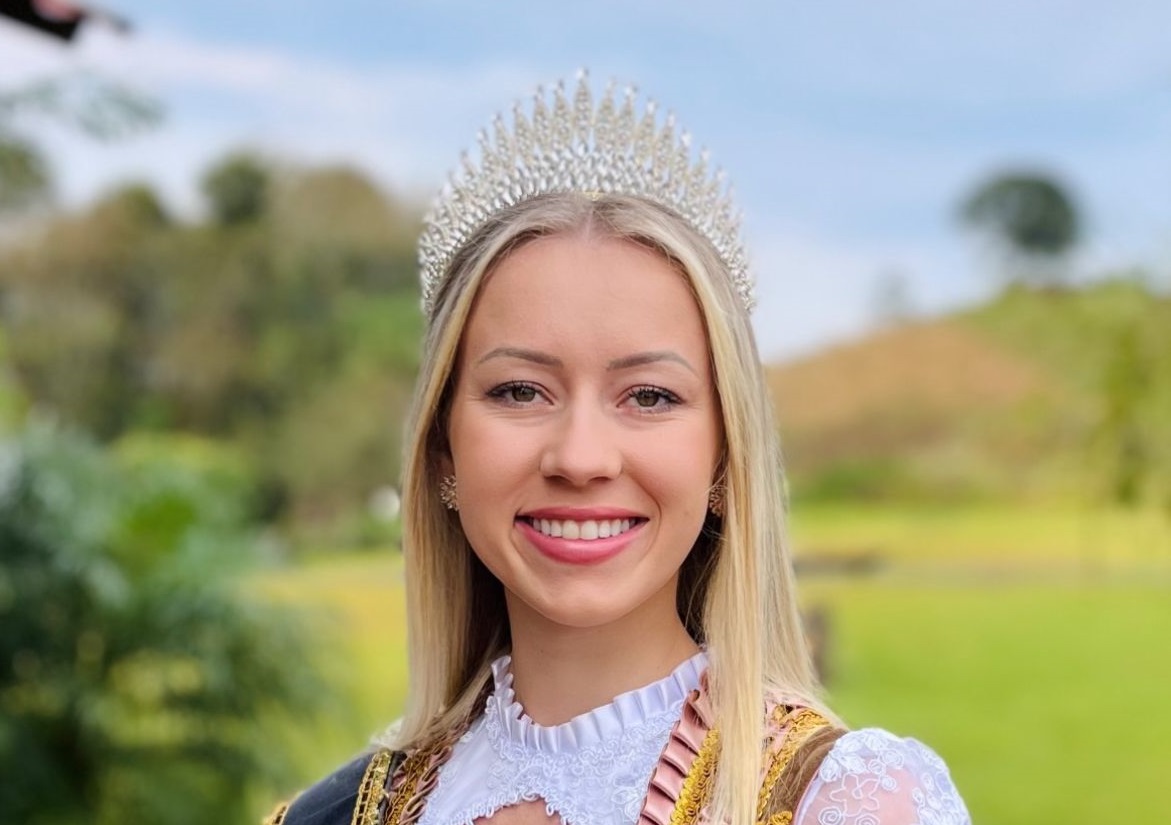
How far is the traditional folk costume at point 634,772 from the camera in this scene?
148 cm

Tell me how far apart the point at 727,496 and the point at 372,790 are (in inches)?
23.7

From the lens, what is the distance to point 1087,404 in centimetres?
841

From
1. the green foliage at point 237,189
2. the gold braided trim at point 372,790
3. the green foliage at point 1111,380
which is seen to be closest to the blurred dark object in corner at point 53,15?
the gold braided trim at point 372,790

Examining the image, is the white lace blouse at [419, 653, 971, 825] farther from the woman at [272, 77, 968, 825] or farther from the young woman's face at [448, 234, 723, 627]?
the young woman's face at [448, 234, 723, 627]

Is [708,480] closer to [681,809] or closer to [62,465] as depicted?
[681,809]

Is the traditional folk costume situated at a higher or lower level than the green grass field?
higher

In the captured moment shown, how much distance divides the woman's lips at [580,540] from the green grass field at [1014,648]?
660cm

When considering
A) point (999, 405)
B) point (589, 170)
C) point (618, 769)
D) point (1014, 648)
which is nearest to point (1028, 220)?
point (999, 405)

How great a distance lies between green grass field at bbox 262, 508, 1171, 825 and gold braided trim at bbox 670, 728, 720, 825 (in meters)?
6.60

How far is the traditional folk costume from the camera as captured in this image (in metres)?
1.48

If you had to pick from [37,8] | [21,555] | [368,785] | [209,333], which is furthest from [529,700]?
[209,333]

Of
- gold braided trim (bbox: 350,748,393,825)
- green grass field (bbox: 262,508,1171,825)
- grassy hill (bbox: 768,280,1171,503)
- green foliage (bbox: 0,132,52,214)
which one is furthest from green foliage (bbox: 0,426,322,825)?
gold braided trim (bbox: 350,748,393,825)

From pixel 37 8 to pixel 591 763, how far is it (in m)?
2.79

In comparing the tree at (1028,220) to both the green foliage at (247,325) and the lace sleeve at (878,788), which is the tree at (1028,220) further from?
the lace sleeve at (878,788)
